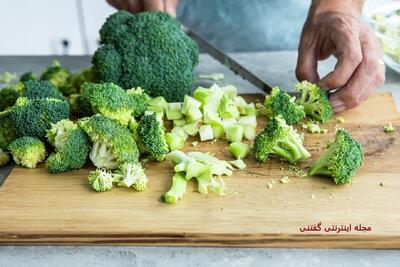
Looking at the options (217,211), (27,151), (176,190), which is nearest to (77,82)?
(27,151)

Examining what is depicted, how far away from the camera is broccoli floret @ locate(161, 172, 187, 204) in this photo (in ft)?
5.00

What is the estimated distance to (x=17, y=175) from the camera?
168 cm

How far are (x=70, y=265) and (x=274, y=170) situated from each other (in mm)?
594

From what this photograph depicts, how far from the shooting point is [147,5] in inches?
88.9

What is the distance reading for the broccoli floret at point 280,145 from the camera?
1666mm

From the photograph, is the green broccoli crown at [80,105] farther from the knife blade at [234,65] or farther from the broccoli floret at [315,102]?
the broccoli floret at [315,102]

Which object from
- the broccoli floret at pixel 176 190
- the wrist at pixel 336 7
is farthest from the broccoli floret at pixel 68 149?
the wrist at pixel 336 7

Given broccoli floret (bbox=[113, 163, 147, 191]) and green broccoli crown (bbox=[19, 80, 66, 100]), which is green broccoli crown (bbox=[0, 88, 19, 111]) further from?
broccoli floret (bbox=[113, 163, 147, 191])

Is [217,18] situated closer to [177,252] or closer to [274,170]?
[274,170]

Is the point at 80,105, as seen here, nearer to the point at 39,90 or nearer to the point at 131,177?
the point at 39,90

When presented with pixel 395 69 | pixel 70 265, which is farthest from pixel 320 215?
pixel 395 69

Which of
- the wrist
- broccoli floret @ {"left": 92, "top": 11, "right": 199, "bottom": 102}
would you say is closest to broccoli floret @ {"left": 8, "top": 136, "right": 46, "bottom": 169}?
broccoli floret @ {"left": 92, "top": 11, "right": 199, "bottom": 102}

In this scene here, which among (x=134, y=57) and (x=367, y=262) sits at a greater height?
(x=134, y=57)

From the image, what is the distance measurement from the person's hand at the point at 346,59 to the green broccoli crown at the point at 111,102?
588 mm
